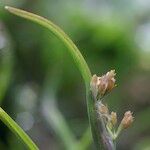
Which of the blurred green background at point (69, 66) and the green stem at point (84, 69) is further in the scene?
the blurred green background at point (69, 66)

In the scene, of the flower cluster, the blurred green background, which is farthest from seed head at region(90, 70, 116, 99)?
the blurred green background

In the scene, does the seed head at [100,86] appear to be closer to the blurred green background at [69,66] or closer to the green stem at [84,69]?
the green stem at [84,69]

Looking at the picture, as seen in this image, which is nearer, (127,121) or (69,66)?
(127,121)

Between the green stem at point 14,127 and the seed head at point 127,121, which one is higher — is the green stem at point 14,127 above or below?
above

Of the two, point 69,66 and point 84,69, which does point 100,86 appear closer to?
point 84,69

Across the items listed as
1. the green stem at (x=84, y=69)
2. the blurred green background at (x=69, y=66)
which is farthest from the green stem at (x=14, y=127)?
the blurred green background at (x=69, y=66)

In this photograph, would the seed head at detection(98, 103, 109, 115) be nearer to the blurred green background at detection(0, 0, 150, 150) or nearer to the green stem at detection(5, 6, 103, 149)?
the green stem at detection(5, 6, 103, 149)

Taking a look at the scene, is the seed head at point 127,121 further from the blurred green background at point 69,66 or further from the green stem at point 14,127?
the blurred green background at point 69,66

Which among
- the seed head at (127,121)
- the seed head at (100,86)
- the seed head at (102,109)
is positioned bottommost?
the seed head at (127,121)

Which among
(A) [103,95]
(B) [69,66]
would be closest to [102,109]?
(A) [103,95]
